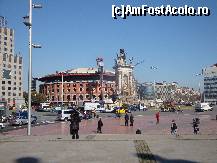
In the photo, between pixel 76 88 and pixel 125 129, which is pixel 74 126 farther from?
pixel 76 88

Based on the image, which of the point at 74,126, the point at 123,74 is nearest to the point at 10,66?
the point at 123,74

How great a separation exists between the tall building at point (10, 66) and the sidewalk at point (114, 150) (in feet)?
425

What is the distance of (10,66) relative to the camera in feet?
488

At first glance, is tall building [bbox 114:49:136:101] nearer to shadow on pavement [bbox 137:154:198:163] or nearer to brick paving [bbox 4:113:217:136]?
brick paving [bbox 4:113:217:136]

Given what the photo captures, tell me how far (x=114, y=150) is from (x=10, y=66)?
461ft

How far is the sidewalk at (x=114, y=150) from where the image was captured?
12.3 meters

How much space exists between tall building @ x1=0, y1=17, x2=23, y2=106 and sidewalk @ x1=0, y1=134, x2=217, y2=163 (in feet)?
425

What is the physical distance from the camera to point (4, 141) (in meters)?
18.0

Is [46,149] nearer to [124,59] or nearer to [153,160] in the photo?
[153,160]

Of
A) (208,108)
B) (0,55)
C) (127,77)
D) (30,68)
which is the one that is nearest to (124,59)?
(127,77)

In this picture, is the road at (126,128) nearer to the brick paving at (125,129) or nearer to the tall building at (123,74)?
the brick paving at (125,129)

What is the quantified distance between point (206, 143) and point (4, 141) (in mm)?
9498

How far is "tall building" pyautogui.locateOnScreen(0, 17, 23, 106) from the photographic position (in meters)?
143

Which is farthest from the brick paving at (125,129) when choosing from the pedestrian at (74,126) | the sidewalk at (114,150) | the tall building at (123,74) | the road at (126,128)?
the tall building at (123,74)
